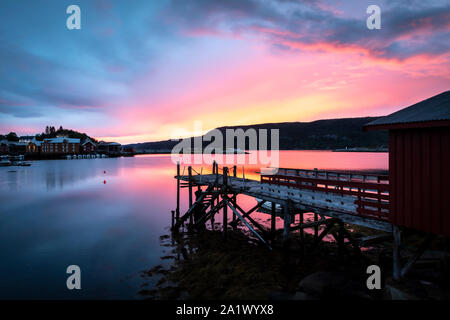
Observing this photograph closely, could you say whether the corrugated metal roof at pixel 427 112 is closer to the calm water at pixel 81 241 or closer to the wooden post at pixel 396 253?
the wooden post at pixel 396 253

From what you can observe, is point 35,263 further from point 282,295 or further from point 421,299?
point 421,299

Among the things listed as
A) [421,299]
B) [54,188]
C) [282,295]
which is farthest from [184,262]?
[54,188]

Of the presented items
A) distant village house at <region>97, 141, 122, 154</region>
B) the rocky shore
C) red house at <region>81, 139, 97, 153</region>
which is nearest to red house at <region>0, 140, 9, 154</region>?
red house at <region>81, 139, 97, 153</region>

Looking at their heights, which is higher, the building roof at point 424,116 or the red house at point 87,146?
the red house at point 87,146

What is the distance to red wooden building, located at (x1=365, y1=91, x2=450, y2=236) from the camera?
7.44 m

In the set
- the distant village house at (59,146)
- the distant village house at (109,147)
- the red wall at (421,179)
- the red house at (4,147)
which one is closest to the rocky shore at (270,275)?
the red wall at (421,179)

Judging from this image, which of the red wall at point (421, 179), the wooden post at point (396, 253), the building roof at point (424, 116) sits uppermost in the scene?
the building roof at point (424, 116)

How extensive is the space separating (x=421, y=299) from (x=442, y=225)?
7.35 ft

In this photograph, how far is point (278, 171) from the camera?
1567 cm

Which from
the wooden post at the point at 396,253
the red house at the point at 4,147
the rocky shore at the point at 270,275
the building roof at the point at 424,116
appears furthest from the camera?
the red house at the point at 4,147

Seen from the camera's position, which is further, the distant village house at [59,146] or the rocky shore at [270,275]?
the distant village house at [59,146]

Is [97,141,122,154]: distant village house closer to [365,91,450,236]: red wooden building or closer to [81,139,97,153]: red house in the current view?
[81,139,97,153]: red house

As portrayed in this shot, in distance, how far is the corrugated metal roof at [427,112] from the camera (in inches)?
298

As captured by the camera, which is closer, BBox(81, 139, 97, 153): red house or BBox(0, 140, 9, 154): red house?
BBox(0, 140, 9, 154): red house
